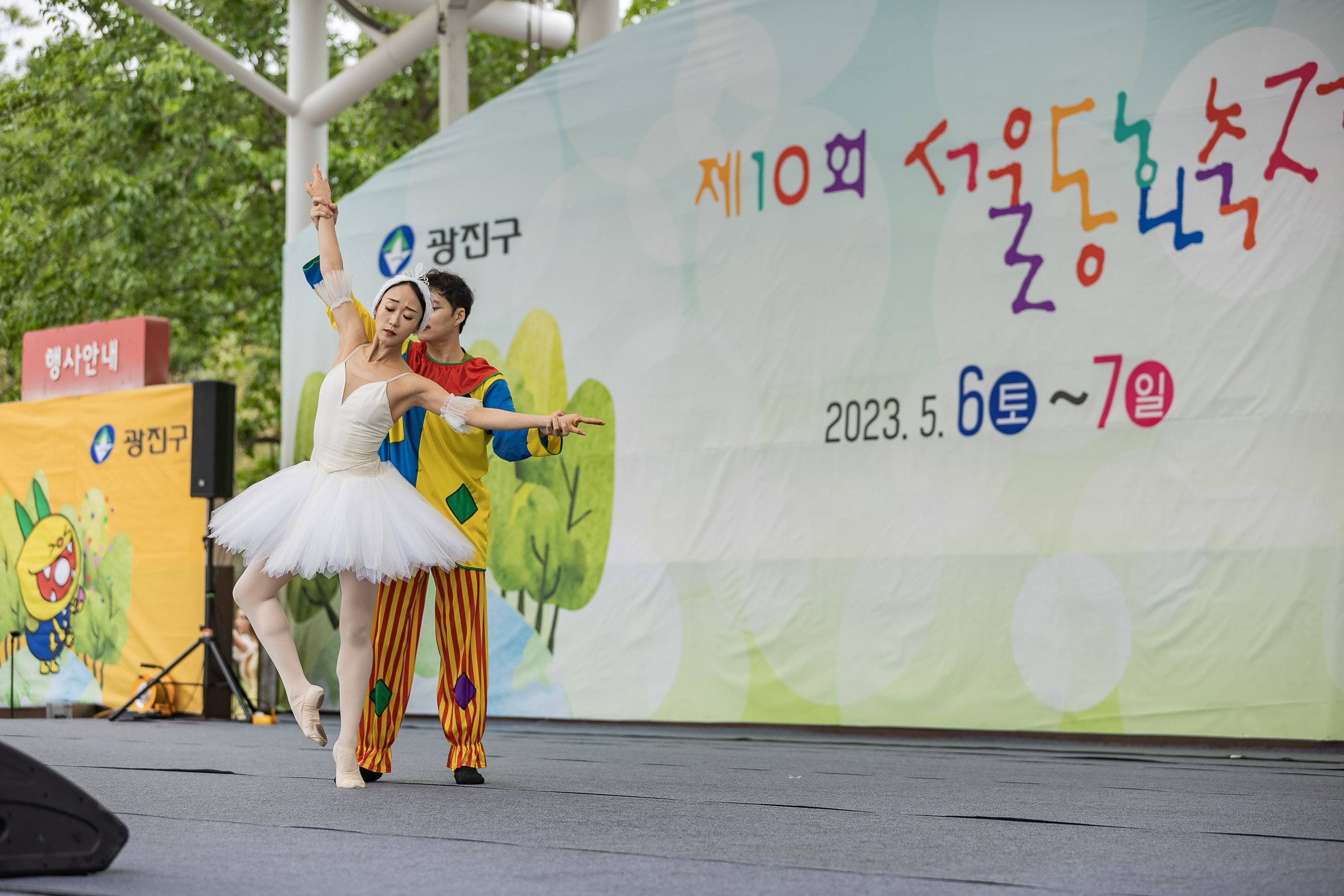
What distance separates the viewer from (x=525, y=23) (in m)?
8.78

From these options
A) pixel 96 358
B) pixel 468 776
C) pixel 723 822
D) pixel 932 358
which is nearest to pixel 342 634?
pixel 468 776

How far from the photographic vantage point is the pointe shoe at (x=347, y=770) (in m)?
3.00

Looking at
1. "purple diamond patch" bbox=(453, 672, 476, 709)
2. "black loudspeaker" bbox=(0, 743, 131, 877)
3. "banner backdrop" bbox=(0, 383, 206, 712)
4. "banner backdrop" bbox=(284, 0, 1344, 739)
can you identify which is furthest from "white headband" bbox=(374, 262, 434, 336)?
A: "banner backdrop" bbox=(0, 383, 206, 712)

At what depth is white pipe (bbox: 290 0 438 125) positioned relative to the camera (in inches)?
305

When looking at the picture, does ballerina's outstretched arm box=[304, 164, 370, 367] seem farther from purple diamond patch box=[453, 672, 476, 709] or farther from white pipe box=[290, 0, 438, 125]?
white pipe box=[290, 0, 438, 125]

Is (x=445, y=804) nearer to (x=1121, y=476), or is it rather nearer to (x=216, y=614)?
(x=1121, y=476)

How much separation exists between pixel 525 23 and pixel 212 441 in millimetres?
3913

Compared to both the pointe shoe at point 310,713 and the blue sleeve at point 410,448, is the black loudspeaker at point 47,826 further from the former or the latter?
the blue sleeve at point 410,448

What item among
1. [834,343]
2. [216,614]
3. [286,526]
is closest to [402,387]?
[286,526]

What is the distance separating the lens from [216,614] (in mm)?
6633

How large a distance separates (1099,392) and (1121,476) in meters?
0.32

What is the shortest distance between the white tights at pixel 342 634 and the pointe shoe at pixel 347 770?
2cm

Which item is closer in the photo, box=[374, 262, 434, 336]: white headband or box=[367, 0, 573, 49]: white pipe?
box=[374, 262, 434, 336]: white headband

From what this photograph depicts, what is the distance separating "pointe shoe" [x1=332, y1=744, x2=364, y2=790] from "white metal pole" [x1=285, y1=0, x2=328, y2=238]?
5.54 m
